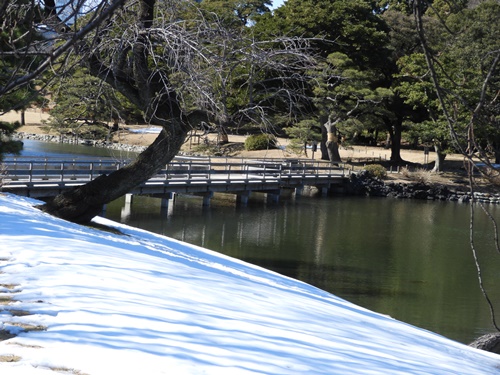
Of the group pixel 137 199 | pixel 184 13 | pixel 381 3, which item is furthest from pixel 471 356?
pixel 381 3

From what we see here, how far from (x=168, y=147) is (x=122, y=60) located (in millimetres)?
1929

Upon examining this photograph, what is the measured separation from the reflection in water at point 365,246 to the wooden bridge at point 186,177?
0.88 m

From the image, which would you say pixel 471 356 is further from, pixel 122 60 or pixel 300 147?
→ pixel 300 147

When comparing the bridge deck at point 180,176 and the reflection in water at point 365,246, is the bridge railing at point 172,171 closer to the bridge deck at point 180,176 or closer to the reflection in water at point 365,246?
the bridge deck at point 180,176

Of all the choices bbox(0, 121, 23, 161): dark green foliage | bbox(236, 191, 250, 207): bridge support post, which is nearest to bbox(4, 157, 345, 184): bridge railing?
bbox(236, 191, 250, 207): bridge support post

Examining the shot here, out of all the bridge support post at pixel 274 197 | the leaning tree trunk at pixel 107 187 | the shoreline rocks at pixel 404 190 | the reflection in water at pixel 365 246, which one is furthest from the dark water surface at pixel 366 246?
the leaning tree trunk at pixel 107 187

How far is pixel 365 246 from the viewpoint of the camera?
20641mm

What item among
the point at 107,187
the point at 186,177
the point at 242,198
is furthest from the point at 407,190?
the point at 107,187

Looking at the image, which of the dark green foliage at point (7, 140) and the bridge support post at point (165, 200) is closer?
the dark green foliage at point (7, 140)

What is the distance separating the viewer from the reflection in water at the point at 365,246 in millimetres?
14109

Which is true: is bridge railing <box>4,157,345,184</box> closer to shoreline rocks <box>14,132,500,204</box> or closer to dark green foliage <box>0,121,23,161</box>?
shoreline rocks <box>14,132,500,204</box>

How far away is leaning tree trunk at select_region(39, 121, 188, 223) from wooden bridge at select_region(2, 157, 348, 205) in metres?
1.22

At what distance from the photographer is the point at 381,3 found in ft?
187

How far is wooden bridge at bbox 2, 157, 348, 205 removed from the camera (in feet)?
63.7
